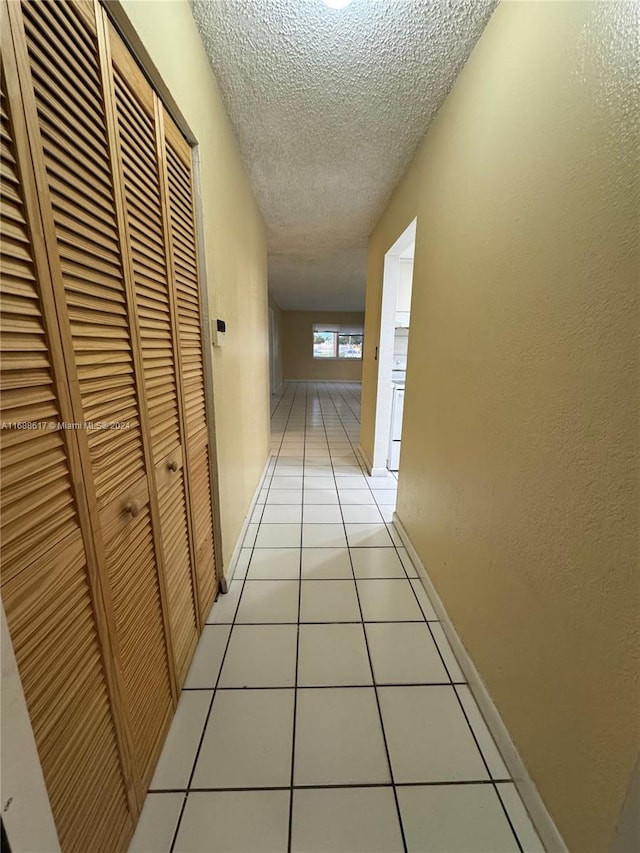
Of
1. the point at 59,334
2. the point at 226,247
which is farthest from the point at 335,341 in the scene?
the point at 59,334

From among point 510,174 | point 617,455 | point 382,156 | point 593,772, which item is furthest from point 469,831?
point 382,156

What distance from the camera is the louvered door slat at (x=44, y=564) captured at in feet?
1.63

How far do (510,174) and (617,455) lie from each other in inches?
35.9

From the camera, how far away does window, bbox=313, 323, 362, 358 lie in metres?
9.82

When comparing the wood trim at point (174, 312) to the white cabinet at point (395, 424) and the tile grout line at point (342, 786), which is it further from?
the white cabinet at point (395, 424)

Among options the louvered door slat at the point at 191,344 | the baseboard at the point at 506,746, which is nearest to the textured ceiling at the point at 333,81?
the louvered door slat at the point at 191,344

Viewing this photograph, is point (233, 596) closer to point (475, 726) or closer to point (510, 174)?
point (475, 726)

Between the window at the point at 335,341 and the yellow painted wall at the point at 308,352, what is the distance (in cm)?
15

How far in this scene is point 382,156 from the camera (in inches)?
74.4

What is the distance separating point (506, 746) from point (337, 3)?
96.8 inches

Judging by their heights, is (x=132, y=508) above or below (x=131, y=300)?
below

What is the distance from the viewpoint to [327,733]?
106 centimetres

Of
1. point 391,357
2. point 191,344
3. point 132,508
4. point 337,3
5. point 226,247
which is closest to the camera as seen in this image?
point 132,508

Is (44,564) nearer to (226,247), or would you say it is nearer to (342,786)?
(342,786)
